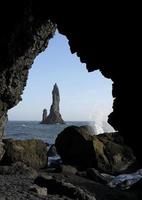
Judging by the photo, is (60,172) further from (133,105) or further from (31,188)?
(133,105)

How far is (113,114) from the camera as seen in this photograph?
7.37 m

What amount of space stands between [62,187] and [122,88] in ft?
41.0

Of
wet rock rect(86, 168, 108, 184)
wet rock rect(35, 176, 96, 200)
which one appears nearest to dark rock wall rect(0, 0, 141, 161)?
wet rock rect(35, 176, 96, 200)

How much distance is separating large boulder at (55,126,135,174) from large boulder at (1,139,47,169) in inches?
77.5

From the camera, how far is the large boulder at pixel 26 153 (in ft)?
99.6

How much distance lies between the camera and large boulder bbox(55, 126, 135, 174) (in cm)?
3096

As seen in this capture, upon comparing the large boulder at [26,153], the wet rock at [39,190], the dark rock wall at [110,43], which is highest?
the dark rock wall at [110,43]

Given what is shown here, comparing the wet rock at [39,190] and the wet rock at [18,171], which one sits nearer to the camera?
the wet rock at [39,190]

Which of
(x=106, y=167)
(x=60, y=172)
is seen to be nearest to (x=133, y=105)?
(x=60, y=172)

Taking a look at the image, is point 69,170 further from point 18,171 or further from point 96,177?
point 18,171

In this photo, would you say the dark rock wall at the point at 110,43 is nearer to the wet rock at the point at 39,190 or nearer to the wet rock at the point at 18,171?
the wet rock at the point at 39,190

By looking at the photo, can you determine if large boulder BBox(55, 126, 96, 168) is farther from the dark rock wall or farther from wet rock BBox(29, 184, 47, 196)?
the dark rock wall

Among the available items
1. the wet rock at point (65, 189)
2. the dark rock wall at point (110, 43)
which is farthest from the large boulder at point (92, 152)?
the dark rock wall at point (110, 43)

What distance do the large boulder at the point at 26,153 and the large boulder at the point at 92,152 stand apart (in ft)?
6.46
